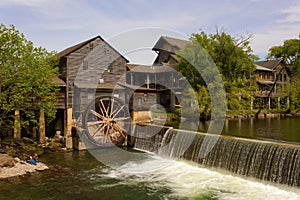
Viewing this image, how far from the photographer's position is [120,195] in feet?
33.7

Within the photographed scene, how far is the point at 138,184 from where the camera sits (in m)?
11.5

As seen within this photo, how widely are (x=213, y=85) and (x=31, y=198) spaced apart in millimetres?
22126

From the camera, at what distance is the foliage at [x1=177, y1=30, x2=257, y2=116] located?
96.1 ft

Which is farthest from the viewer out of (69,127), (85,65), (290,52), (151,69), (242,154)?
(290,52)

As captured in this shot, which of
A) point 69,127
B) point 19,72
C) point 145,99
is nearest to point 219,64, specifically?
point 145,99

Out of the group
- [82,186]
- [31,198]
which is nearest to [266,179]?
[82,186]

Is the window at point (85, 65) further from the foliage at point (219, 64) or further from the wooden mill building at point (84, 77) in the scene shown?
the foliage at point (219, 64)

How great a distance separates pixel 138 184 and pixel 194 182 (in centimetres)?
233

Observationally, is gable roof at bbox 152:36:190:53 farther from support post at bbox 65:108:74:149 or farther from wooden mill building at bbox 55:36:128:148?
support post at bbox 65:108:74:149

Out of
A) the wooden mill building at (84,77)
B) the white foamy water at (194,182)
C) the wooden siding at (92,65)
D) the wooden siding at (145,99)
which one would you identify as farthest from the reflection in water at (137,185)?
the wooden siding at (145,99)

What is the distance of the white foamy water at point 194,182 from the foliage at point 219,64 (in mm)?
15589

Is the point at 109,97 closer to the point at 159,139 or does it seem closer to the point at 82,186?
the point at 159,139

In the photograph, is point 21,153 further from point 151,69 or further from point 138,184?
point 151,69

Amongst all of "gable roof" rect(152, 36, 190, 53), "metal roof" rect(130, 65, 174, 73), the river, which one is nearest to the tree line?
"metal roof" rect(130, 65, 174, 73)
